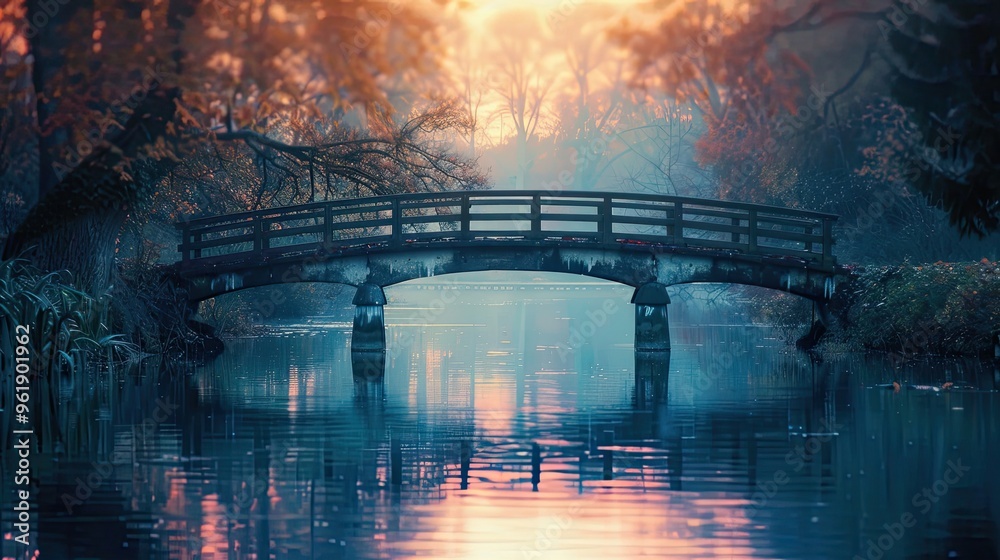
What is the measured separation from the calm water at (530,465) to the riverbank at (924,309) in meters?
1.49

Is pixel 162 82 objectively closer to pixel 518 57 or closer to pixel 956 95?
pixel 956 95

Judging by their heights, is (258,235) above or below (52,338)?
above

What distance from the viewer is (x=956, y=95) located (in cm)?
2064

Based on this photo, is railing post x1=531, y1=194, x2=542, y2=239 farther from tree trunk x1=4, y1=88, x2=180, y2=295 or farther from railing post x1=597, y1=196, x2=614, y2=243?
tree trunk x1=4, y1=88, x2=180, y2=295

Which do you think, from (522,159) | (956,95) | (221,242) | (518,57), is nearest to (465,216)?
(221,242)

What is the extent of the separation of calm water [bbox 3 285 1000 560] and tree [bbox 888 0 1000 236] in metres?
2.79

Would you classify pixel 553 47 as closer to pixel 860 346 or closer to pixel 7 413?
pixel 860 346

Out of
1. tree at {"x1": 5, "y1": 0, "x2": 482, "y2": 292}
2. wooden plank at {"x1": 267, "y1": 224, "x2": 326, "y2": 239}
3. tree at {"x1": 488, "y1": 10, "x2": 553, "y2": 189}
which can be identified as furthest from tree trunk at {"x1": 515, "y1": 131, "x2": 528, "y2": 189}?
tree at {"x1": 5, "y1": 0, "x2": 482, "y2": 292}

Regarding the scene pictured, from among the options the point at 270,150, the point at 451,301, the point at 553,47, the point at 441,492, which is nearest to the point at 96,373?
the point at 270,150

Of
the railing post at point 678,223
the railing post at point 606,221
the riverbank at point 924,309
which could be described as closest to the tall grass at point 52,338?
the railing post at point 606,221

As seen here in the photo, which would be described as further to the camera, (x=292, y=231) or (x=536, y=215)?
(x=292, y=231)

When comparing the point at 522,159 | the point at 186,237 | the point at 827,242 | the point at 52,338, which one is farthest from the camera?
the point at 522,159

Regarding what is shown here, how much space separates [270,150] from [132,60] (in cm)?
1054

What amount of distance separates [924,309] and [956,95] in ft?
28.7
